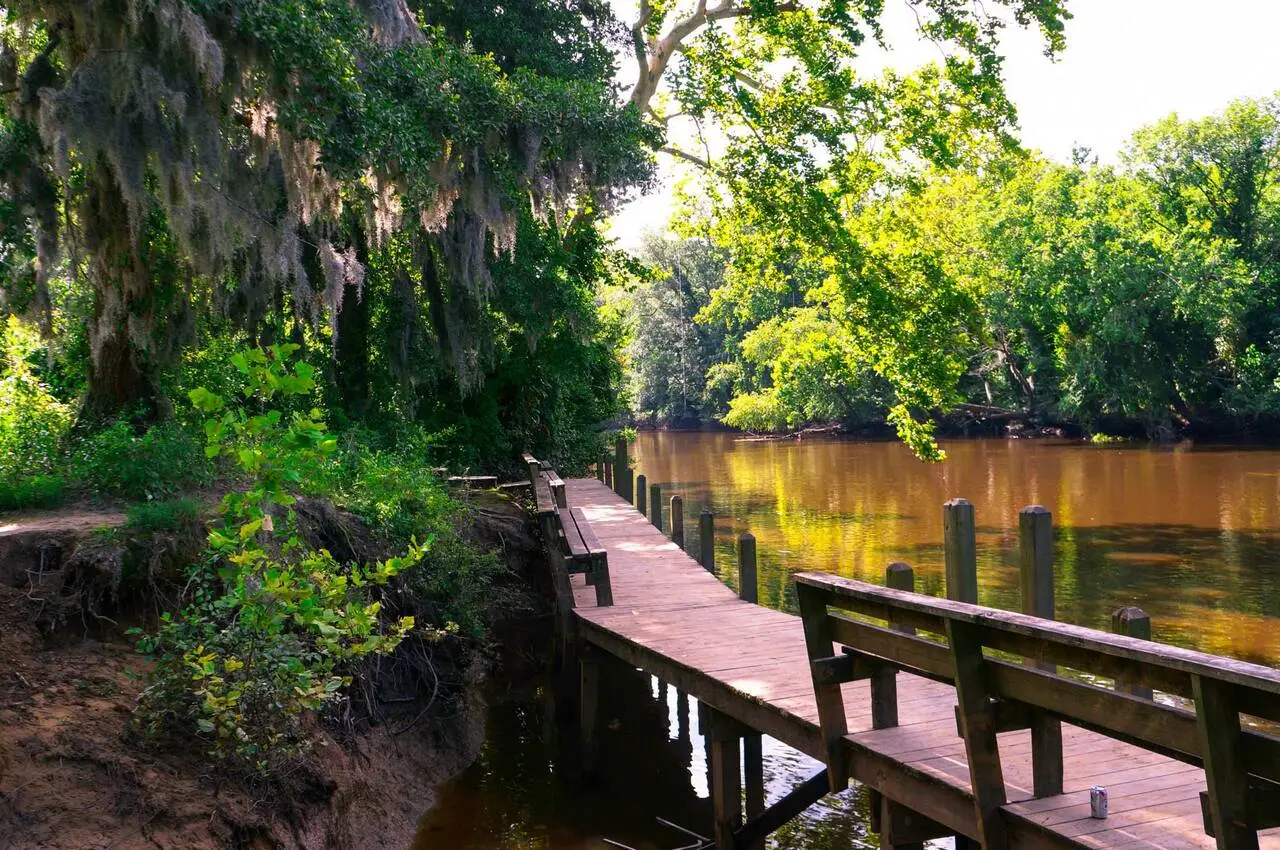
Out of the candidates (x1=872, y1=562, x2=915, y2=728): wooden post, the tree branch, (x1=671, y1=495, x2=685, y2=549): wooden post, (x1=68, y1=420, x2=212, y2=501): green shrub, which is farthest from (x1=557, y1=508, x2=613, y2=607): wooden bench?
the tree branch

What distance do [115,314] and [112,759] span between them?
567cm

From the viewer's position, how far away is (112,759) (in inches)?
205

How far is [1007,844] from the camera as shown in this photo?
13.4ft

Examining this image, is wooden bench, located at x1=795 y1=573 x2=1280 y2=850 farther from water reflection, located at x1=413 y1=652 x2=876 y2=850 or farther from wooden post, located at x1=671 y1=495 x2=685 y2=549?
wooden post, located at x1=671 y1=495 x2=685 y2=549

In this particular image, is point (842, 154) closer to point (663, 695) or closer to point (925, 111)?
point (925, 111)

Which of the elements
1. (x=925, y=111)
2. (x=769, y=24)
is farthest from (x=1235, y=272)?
(x=769, y=24)

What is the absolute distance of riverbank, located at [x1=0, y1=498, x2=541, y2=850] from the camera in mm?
4934

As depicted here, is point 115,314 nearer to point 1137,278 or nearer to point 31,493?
point 31,493

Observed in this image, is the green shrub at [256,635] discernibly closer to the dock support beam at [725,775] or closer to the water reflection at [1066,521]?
the dock support beam at [725,775]

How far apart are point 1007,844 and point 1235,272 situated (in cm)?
3873

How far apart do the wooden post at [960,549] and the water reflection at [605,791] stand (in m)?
1.94

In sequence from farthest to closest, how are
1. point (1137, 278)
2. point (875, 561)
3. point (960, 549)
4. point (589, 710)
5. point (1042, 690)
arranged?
1. point (1137, 278)
2. point (875, 561)
3. point (589, 710)
4. point (960, 549)
5. point (1042, 690)

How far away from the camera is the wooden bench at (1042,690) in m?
2.97

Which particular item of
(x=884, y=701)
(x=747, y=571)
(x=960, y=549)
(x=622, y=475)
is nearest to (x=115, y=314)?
(x=747, y=571)
